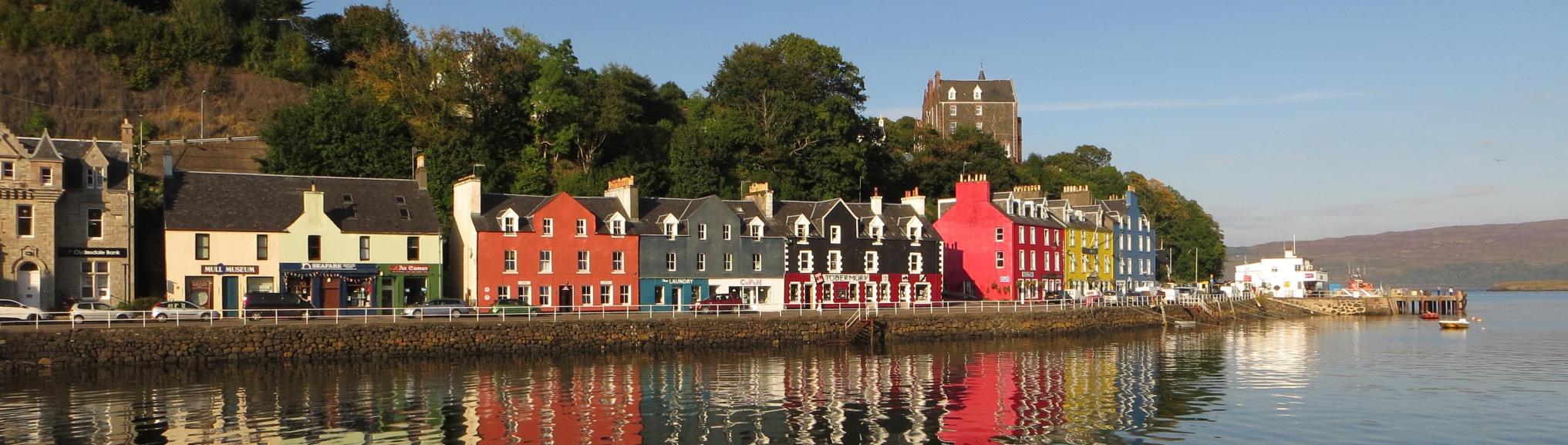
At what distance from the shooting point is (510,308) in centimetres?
5319

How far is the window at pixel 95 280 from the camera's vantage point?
5150cm

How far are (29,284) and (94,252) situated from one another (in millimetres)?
2629

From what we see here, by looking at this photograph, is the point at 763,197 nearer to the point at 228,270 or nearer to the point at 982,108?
the point at 228,270

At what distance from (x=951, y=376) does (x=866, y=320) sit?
1658cm

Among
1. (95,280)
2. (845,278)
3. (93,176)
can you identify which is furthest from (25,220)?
(845,278)

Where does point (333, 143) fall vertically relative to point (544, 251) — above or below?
above

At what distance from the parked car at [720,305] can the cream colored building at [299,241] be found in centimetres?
1222

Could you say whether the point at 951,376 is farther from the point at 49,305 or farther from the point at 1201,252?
the point at 1201,252

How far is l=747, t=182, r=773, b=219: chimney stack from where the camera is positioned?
70.2 meters

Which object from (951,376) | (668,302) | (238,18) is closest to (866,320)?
(668,302)

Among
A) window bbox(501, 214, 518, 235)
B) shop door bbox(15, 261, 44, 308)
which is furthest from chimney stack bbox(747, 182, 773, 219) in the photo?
shop door bbox(15, 261, 44, 308)

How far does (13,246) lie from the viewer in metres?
49.6

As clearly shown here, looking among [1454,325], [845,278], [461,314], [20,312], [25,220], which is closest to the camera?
[20,312]

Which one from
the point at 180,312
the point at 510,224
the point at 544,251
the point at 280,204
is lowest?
the point at 180,312
